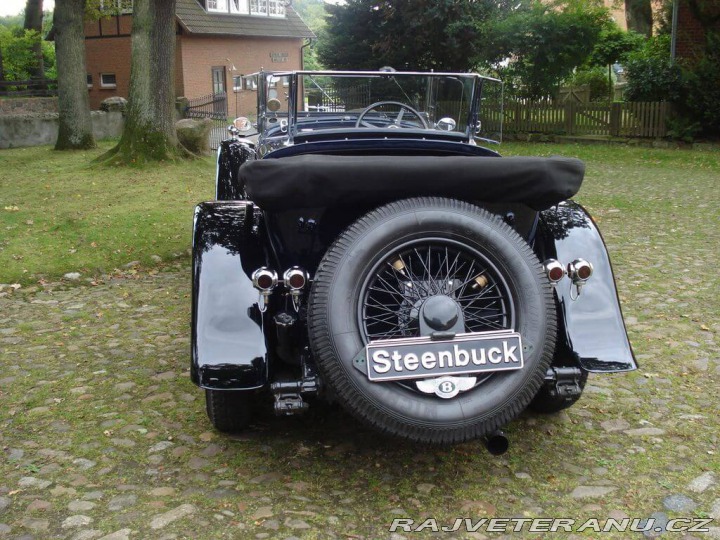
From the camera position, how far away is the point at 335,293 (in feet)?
10.2

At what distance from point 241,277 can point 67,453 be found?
119 cm

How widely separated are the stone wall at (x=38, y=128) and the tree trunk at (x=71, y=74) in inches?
134

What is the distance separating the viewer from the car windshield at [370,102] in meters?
5.48

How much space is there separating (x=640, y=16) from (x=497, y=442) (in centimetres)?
2695

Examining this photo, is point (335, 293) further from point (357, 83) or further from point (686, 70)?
point (686, 70)

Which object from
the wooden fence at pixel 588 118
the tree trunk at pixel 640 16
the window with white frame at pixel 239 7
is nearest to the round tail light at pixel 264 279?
the wooden fence at pixel 588 118

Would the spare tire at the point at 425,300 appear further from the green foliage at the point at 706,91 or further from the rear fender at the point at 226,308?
the green foliage at the point at 706,91

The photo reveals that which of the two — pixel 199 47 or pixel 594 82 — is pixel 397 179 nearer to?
pixel 594 82

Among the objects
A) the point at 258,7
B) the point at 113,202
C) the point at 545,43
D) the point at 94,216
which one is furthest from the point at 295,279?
the point at 258,7

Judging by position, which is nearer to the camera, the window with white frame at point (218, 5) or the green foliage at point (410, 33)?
the green foliage at point (410, 33)

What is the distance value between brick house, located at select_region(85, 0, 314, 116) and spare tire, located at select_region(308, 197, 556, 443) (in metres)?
31.1

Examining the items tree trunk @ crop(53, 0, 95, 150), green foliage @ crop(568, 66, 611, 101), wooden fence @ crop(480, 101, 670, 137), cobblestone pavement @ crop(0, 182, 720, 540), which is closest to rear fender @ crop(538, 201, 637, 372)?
cobblestone pavement @ crop(0, 182, 720, 540)

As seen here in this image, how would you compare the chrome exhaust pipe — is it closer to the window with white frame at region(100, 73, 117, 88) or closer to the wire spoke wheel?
the wire spoke wheel

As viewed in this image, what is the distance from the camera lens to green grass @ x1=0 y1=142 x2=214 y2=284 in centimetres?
727
